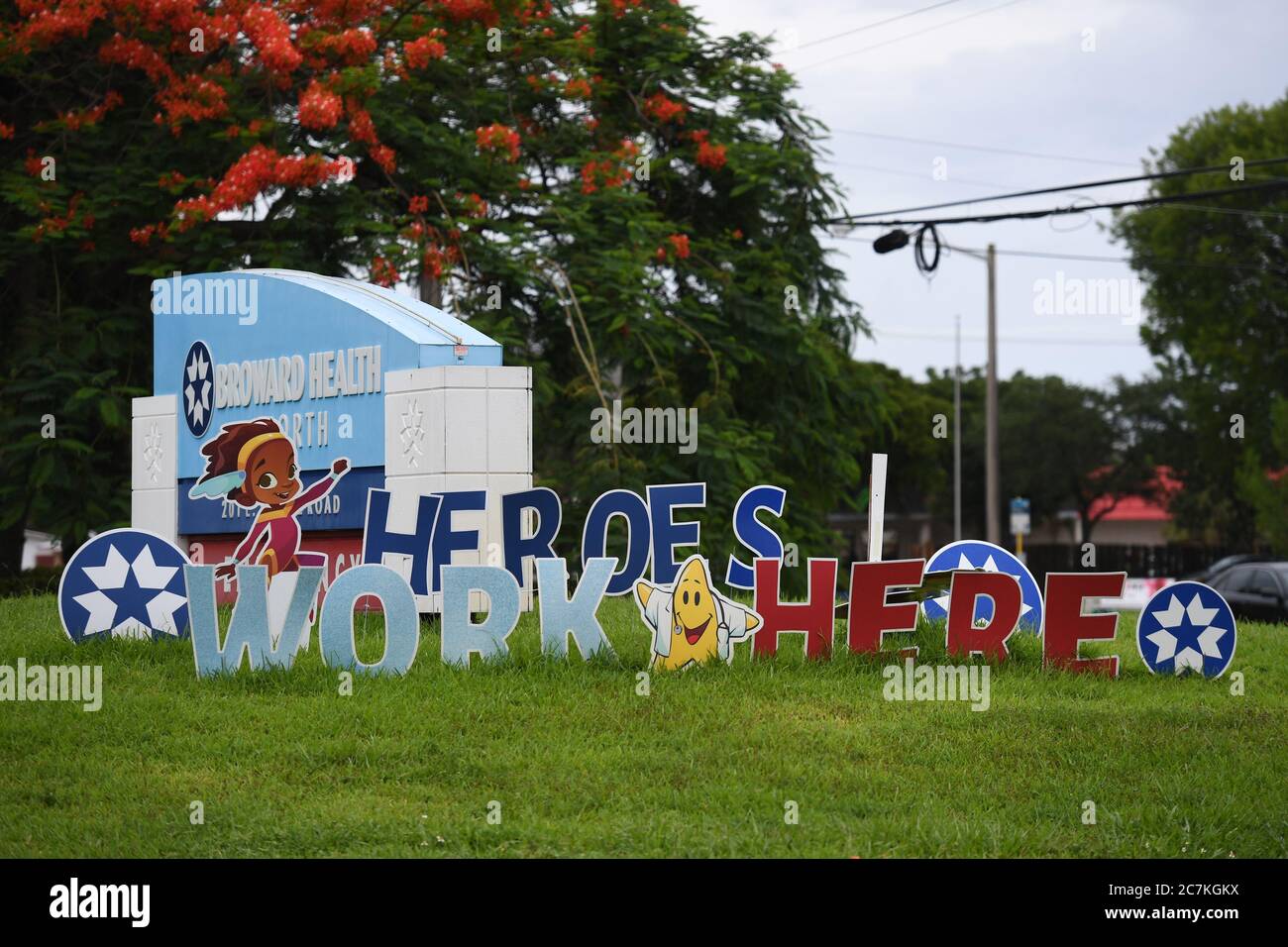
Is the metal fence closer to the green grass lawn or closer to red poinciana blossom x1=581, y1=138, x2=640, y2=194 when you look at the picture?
red poinciana blossom x1=581, y1=138, x2=640, y2=194

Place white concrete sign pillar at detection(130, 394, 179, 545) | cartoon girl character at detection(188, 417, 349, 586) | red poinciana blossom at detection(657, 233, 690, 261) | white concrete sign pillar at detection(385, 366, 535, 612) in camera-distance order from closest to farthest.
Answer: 1. white concrete sign pillar at detection(385, 366, 535, 612)
2. cartoon girl character at detection(188, 417, 349, 586)
3. white concrete sign pillar at detection(130, 394, 179, 545)
4. red poinciana blossom at detection(657, 233, 690, 261)

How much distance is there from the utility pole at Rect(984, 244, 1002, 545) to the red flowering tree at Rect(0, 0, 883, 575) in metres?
11.4

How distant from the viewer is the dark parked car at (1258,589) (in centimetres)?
2064

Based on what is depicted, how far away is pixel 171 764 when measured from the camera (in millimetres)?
8078

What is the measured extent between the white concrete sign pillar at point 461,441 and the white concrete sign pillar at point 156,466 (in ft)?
8.74

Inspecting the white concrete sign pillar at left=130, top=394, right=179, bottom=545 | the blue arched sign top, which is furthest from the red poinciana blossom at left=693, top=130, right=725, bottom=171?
the white concrete sign pillar at left=130, top=394, right=179, bottom=545

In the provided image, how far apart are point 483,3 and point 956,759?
11215 mm

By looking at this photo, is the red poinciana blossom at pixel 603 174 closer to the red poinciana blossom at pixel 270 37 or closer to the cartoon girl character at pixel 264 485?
the red poinciana blossom at pixel 270 37

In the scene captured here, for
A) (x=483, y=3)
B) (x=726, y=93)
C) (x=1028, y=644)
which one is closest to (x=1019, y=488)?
(x=726, y=93)

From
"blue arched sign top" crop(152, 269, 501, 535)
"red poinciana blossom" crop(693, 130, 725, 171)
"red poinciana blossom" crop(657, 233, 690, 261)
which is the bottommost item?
"blue arched sign top" crop(152, 269, 501, 535)

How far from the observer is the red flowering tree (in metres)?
15.9

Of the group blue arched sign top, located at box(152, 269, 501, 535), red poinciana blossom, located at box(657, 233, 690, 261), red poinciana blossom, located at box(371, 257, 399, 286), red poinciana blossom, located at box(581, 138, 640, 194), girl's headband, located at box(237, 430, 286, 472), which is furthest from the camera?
red poinciana blossom, located at box(581, 138, 640, 194)

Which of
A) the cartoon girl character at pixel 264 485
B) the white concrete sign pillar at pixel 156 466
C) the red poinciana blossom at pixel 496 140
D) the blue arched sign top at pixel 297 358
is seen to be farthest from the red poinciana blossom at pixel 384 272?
the cartoon girl character at pixel 264 485

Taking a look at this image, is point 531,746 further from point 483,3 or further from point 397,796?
point 483,3
